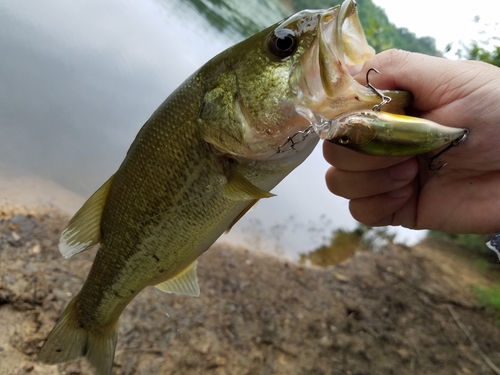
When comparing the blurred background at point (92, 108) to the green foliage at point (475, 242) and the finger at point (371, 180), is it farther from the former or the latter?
the finger at point (371, 180)

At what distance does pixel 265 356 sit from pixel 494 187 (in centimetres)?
240

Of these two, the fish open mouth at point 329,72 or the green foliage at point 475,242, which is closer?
the fish open mouth at point 329,72

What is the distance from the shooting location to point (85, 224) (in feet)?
5.93

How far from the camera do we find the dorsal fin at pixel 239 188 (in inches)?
56.9

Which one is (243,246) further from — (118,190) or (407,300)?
(118,190)

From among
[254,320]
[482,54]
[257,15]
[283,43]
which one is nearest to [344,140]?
[283,43]

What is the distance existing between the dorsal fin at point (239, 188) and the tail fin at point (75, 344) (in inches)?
44.0

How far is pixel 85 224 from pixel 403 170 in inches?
62.0

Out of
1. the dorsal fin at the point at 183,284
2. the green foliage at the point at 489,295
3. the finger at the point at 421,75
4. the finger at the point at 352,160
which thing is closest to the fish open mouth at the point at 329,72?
the finger at the point at 421,75

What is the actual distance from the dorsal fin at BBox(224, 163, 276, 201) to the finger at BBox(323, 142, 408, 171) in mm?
540

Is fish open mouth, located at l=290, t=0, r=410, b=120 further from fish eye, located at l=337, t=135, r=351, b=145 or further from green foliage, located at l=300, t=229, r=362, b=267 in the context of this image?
green foliage, located at l=300, t=229, r=362, b=267

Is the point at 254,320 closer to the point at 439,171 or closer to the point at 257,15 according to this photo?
the point at 439,171

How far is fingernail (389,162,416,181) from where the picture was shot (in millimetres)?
1827

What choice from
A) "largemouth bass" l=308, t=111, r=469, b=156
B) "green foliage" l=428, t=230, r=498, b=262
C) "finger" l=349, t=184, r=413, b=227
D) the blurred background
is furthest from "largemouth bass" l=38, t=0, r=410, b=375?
"green foliage" l=428, t=230, r=498, b=262
